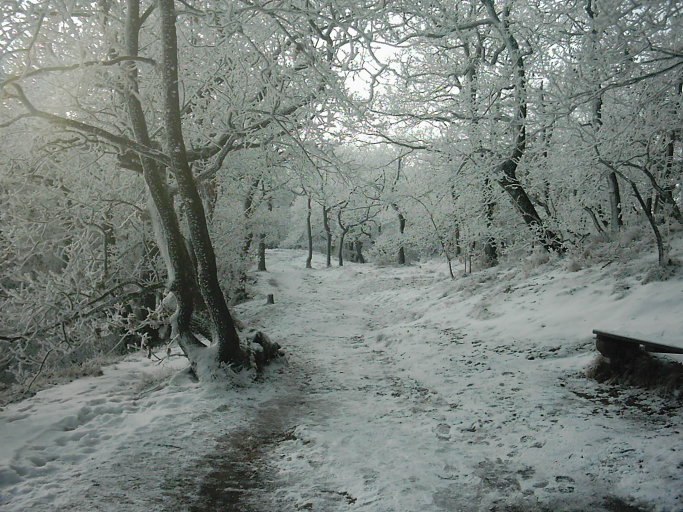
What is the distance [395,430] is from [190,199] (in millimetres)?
4554

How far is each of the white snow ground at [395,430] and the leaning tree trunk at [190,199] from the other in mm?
736

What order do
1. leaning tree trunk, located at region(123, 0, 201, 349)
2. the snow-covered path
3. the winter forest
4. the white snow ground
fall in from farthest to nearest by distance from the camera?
leaning tree trunk, located at region(123, 0, 201, 349)
the winter forest
the white snow ground
the snow-covered path

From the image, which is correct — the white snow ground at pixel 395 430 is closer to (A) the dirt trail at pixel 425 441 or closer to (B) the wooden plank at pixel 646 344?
(A) the dirt trail at pixel 425 441

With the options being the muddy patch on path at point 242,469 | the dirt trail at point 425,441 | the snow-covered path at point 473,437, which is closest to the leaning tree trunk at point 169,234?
the dirt trail at point 425,441

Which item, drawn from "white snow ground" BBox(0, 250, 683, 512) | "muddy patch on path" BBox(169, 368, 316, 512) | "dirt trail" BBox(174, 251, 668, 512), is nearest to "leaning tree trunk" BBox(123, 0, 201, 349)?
"white snow ground" BBox(0, 250, 683, 512)

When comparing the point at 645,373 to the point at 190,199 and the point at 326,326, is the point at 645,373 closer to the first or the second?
the point at 190,199

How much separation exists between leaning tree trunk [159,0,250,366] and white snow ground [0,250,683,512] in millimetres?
736

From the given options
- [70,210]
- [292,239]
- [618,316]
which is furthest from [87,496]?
[292,239]

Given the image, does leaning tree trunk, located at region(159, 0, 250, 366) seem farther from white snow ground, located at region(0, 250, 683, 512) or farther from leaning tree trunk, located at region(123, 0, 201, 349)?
white snow ground, located at region(0, 250, 683, 512)

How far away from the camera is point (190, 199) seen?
6602mm

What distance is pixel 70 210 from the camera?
793 centimetres

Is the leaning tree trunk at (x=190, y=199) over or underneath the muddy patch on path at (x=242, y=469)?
over

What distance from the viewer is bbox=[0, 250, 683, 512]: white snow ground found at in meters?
3.49

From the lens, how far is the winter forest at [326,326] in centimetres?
382
